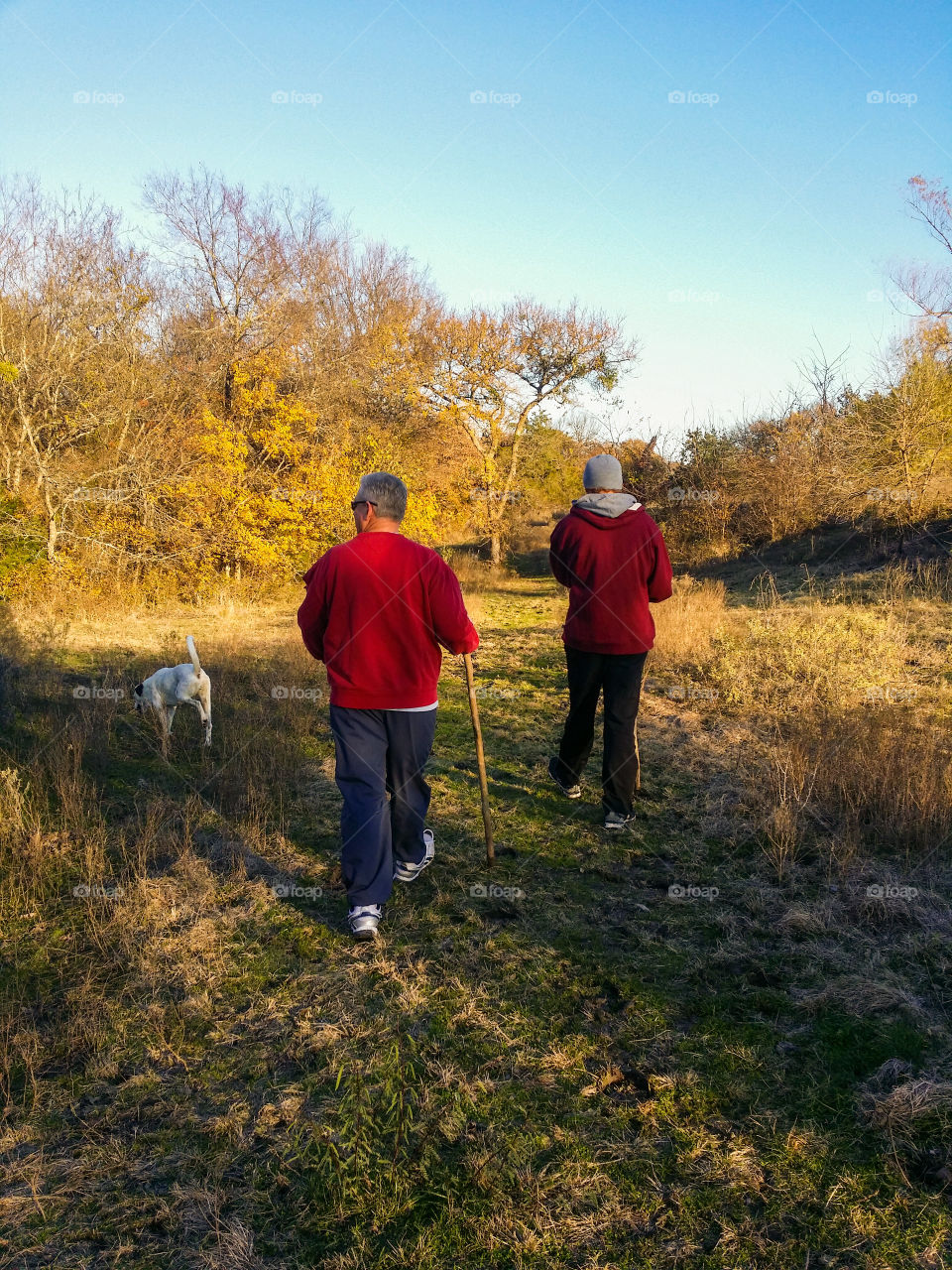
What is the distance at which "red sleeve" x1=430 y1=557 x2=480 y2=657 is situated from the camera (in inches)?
139

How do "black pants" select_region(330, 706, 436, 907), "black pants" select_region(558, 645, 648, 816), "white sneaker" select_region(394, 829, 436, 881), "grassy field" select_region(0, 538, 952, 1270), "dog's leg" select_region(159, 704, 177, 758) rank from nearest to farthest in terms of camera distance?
"grassy field" select_region(0, 538, 952, 1270), "black pants" select_region(330, 706, 436, 907), "white sneaker" select_region(394, 829, 436, 881), "black pants" select_region(558, 645, 648, 816), "dog's leg" select_region(159, 704, 177, 758)

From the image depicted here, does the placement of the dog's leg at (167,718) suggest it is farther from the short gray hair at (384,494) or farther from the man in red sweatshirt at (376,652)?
the short gray hair at (384,494)

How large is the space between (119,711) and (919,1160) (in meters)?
6.66

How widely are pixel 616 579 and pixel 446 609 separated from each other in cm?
156

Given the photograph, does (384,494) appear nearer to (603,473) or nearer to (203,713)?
(603,473)

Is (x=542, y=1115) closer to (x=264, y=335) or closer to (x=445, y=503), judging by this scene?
(x=264, y=335)

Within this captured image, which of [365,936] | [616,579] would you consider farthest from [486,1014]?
[616,579]

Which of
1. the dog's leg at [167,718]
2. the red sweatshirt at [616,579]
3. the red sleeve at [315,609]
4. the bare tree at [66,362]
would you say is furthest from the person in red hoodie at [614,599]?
the bare tree at [66,362]

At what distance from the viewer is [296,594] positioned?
1622 centimetres

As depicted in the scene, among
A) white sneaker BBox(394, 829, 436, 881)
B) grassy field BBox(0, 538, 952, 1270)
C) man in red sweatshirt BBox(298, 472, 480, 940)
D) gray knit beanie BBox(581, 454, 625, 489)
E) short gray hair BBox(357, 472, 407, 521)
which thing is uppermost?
gray knit beanie BBox(581, 454, 625, 489)

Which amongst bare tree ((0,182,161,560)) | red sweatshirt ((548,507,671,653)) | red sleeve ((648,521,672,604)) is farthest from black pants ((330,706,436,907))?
bare tree ((0,182,161,560))

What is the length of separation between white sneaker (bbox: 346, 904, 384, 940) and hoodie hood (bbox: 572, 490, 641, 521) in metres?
2.65

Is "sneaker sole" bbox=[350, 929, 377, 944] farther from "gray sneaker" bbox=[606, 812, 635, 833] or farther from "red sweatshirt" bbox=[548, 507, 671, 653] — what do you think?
"red sweatshirt" bbox=[548, 507, 671, 653]

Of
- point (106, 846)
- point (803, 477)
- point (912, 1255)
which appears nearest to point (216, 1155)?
point (912, 1255)
